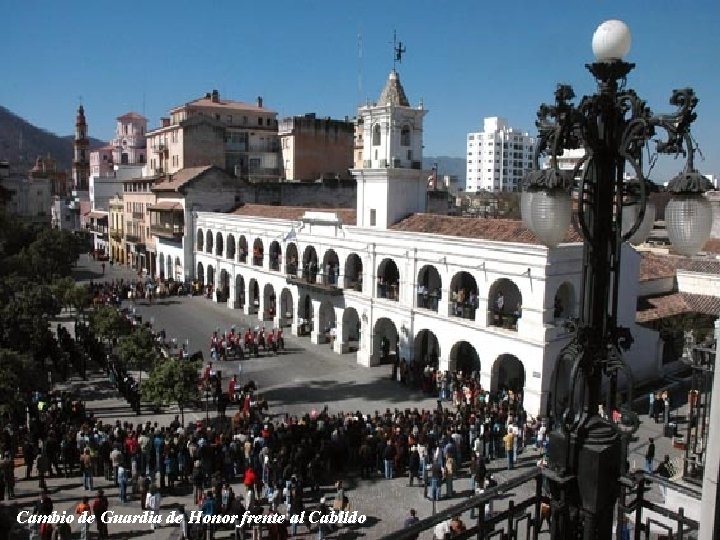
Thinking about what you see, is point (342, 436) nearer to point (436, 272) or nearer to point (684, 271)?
point (436, 272)

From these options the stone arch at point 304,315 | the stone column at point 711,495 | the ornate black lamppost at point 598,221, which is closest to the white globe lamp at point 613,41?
the ornate black lamppost at point 598,221

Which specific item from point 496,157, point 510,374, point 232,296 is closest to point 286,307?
point 232,296

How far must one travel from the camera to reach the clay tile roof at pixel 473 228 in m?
23.1

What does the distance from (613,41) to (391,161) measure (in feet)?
82.4

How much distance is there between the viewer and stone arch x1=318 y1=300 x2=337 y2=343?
31906mm

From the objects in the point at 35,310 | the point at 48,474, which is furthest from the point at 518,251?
the point at 35,310

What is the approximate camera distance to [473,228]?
25.4 meters

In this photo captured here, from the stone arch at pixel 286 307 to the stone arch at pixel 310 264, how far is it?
81.7 inches

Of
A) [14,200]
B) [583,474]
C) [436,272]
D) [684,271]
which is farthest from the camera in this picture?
[14,200]

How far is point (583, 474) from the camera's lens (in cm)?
434

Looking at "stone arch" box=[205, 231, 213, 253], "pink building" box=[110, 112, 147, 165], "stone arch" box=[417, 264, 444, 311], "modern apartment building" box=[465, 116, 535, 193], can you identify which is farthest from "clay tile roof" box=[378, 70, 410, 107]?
"modern apartment building" box=[465, 116, 535, 193]

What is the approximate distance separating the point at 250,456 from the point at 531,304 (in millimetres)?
10439

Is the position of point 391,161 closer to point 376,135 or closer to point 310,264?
point 376,135

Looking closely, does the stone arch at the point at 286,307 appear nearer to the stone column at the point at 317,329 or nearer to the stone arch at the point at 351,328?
the stone column at the point at 317,329
